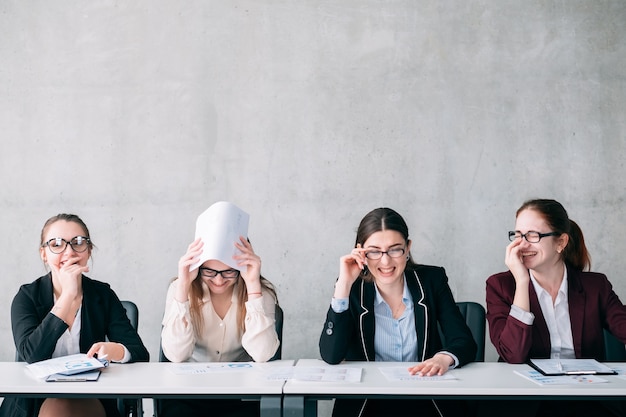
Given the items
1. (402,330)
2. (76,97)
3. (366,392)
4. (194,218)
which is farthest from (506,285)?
(76,97)

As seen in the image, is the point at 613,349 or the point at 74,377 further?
the point at 613,349

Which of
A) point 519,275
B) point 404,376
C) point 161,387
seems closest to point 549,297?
point 519,275

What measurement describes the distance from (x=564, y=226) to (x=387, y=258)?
2.79ft

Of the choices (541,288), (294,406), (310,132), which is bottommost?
(294,406)

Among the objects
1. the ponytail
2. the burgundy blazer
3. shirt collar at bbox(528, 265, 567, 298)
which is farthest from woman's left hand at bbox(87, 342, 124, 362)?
the ponytail

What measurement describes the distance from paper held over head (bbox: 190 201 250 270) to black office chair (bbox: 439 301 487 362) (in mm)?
1090

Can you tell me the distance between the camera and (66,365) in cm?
240

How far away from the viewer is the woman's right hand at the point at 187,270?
2.70 metres

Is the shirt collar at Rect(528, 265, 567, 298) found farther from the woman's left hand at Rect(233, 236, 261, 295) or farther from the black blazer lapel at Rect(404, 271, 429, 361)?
the woman's left hand at Rect(233, 236, 261, 295)

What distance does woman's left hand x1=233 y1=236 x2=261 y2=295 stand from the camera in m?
2.72

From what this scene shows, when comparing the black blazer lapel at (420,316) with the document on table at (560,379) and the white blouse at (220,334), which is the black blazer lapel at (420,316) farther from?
the white blouse at (220,334)

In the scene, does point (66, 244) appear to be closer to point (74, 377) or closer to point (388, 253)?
point (74, 377)

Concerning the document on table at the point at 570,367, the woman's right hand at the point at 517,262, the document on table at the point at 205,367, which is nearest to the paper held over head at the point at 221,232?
the document on table at the point at 205,367

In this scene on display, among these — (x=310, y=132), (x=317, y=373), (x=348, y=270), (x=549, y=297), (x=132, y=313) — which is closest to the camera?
(x=317, y=373)
